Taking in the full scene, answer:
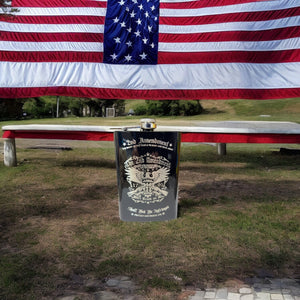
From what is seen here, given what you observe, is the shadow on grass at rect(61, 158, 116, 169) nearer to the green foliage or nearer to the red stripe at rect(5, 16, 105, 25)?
the red stripe at rect(5, 16, 105, 25)

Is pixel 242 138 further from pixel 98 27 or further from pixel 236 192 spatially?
pixel 98 27

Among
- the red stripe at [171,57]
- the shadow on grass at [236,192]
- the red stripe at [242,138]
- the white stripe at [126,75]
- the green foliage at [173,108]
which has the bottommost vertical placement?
the green foliage at [173,108]

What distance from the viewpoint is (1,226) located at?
4.08m

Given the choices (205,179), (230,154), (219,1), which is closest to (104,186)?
(205,179)

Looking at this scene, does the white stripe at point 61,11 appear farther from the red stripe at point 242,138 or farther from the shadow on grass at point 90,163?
the shadow on grass at point 90,163

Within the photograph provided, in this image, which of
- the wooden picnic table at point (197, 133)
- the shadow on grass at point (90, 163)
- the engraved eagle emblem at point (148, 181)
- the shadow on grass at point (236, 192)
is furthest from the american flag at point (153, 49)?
the engraved eagle emblem at point (148, 181)

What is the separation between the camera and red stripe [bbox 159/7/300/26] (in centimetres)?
612

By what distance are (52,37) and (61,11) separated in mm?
561

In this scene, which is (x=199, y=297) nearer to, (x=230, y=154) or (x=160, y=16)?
(x=160, y=16)

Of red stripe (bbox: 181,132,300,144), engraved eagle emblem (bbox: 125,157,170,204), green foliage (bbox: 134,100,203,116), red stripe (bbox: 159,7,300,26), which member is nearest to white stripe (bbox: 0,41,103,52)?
red stripe (bbox: 159,7,300,26)

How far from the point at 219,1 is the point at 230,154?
189 inches

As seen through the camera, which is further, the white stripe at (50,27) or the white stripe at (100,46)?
the white stripe at (50,27)

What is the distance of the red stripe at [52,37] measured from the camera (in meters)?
6.49

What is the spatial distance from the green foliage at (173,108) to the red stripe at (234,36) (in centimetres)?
3093
